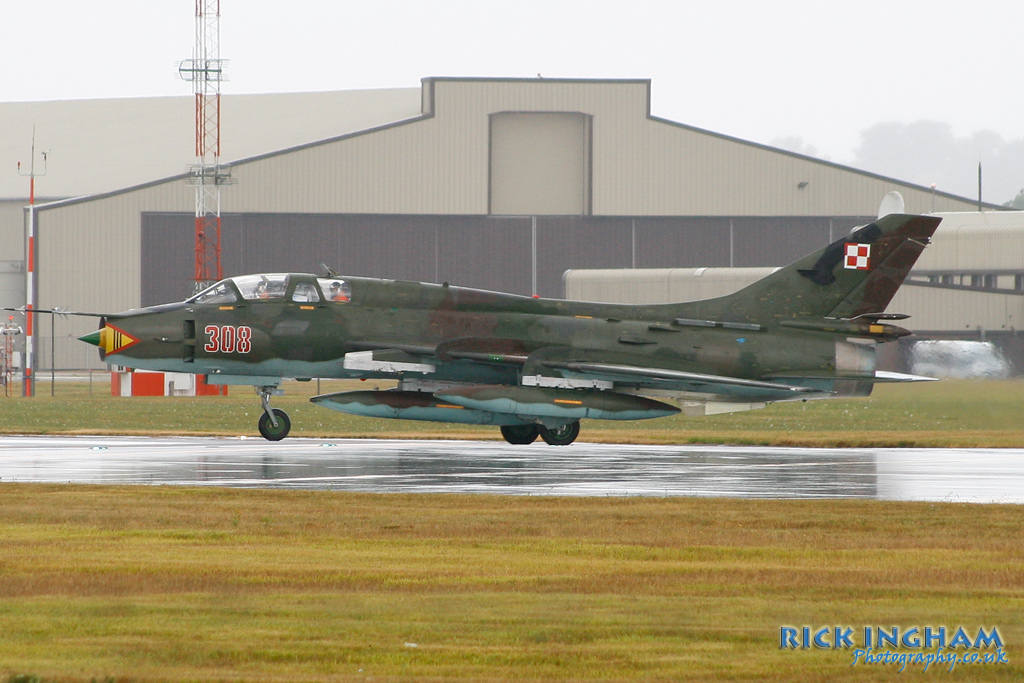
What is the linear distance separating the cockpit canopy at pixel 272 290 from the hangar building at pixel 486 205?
147ft

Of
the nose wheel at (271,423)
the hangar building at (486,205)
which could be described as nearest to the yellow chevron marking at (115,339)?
the nose wheel at (271,423)

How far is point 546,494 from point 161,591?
23.2 feet

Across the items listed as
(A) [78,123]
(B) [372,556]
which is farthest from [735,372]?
(A) [78,123]

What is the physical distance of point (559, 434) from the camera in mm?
24766

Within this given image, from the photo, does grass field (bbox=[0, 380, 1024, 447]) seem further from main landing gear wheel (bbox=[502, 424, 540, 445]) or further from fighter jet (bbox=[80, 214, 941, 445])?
fighter jet (bbox=[80, 214, 941, 445])

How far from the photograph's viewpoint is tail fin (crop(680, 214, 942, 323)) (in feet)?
81.7

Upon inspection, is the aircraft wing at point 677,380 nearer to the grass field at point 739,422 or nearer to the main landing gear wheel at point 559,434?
the main landing gear wheel at point 559,434

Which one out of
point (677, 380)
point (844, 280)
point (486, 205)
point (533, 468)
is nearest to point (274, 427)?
point (533, 468)

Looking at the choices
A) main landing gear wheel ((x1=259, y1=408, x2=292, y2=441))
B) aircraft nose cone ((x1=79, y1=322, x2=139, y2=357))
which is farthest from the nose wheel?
aircraft nose cone ((x1=79, y1=322, x2=139, y2=357))

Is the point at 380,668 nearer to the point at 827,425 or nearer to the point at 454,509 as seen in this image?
the point at 454,509

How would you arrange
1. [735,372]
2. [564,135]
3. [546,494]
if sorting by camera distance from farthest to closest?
[564,135], [735,372], [546,494]

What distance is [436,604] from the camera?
8492 mm

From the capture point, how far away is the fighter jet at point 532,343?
75.2 feet

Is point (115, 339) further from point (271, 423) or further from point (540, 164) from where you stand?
point (540, 164)
